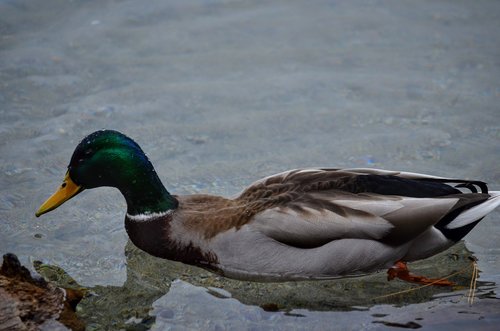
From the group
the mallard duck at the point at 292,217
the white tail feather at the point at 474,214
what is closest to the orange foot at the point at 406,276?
the mallard duck at the point at 292,217

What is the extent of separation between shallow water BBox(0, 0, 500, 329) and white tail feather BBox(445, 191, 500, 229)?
15.0 inches

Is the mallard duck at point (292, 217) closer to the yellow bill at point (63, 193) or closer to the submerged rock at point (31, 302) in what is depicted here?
the yellow bill at point (63, 193)

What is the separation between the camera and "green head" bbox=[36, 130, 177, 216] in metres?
6.26

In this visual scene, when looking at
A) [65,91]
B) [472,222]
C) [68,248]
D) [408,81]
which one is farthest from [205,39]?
[472,222]

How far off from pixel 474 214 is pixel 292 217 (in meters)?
1.39

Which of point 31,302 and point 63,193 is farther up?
point 63,193

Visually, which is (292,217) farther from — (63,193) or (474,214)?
(63,193)

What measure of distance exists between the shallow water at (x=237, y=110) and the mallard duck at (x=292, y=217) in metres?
0.19

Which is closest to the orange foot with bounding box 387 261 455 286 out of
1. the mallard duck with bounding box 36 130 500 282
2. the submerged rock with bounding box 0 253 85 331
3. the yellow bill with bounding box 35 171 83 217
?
the mallard duck with bounding box 36 130 500 282

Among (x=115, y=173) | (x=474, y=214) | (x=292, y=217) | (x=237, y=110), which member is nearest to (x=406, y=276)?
(x=474, y=214)

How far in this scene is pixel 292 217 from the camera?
19.4 ft

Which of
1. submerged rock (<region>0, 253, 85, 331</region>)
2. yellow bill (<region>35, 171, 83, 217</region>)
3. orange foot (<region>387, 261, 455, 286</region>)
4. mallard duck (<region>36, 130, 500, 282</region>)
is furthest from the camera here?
yellow bill (<region>35, 171, 83, 217</region>)

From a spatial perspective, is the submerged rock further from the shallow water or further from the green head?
the green head

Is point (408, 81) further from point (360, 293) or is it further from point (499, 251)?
point (360, 293)
